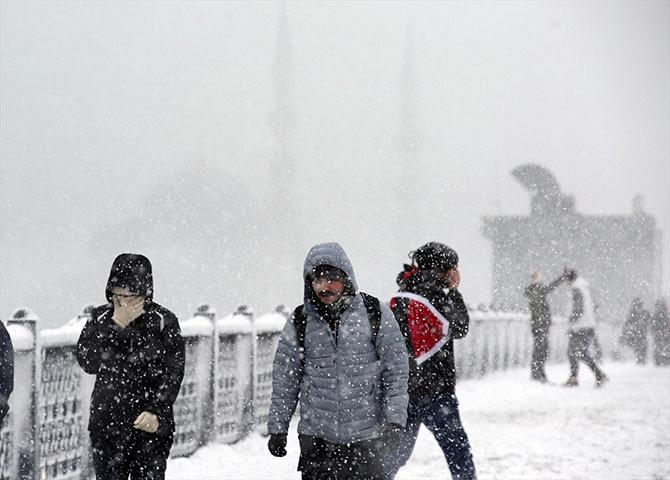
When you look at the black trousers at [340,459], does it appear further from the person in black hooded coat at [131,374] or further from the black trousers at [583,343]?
the black trousers at [583,343]

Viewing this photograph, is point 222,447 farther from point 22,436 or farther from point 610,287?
point 610,287

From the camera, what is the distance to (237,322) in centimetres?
992

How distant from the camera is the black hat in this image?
220 inches

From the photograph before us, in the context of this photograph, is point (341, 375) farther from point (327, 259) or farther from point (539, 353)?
point (539, 353)

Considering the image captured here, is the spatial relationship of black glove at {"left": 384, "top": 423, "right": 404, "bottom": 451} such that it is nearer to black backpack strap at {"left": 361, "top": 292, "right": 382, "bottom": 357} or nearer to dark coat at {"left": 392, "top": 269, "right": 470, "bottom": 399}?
black backpack strap at {"left": 361, "top": 292, "right": 382, "bottom": 357}

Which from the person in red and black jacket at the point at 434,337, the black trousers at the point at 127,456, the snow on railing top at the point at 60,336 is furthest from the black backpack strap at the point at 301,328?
the snow on railing top at the point at 60,336

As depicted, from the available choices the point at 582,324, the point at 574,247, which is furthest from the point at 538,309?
the point at 574,247

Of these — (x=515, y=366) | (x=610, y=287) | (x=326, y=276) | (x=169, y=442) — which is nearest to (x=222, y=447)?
(x=169, y=442)

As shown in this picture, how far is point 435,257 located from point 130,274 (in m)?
1.92

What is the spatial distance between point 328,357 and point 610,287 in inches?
1885

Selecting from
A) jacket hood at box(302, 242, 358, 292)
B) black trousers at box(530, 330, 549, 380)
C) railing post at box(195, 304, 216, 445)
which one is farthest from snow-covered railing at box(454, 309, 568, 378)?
jacket hood at box(302, 242, 358, 292)

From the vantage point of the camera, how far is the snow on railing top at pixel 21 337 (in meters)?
6.17

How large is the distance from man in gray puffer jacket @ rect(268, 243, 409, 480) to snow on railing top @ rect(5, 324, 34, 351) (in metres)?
2.50

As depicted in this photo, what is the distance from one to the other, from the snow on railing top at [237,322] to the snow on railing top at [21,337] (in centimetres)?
312
